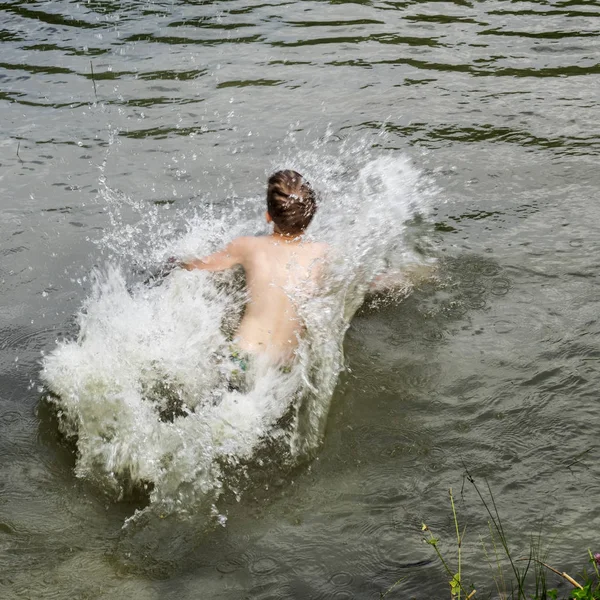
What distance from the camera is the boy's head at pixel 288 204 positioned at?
16.0 ft

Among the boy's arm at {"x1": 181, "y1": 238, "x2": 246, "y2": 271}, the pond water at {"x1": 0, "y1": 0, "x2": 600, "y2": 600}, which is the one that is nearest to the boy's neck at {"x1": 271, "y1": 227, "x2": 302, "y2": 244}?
the boy's arm at {"x1": 181, "y1": 238, "x2": 246, "y2": 271}

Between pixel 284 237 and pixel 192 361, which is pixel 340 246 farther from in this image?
pixel 192 361

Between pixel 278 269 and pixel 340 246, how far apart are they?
30.2 inches

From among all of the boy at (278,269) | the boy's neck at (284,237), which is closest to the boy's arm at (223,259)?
the boy at (278,269)

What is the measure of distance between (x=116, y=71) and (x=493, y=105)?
155 inches

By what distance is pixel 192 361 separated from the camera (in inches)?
180

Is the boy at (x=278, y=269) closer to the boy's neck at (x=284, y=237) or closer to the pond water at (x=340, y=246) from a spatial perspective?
the boy's neck at (x=284, y=237)

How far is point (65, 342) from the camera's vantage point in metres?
4.82

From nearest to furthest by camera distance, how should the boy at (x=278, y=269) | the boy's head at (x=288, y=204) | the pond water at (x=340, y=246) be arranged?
the pond water at (x=340, y=246)
the boy at (x=278, y=269)
the boy's head at (x=288, y=204)

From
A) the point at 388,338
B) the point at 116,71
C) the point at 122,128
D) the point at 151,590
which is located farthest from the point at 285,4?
the point at 151,590

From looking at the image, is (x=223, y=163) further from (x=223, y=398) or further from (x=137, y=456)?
(x=137, y=456)

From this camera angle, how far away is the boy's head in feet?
16.0

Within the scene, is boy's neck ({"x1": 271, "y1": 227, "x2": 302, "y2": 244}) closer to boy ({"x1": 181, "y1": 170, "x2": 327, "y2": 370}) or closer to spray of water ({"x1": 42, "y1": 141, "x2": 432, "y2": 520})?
boy ({"x1": 181, "y1": 170, "x2": 327, "y2": 370})

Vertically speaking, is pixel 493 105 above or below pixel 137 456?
above
